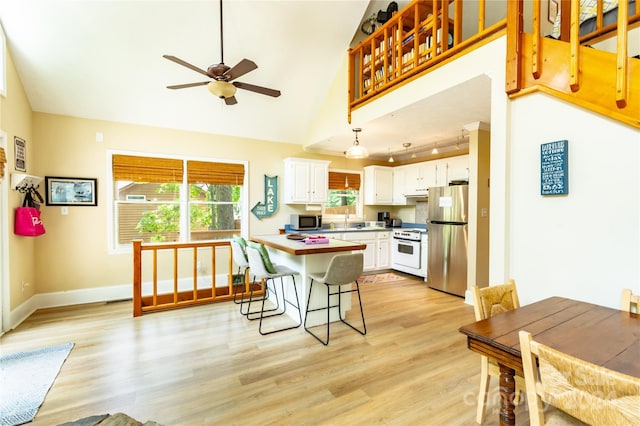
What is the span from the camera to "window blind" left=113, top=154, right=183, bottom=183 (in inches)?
166

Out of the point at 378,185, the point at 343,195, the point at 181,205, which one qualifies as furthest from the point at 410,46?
the point at 181,205

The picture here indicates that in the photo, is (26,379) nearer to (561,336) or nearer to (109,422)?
(109,422)

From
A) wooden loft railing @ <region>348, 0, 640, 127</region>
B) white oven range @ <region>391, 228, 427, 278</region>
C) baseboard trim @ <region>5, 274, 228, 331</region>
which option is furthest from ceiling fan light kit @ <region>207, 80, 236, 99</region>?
white oven range @ <region>391, 228, 427, 278</region>

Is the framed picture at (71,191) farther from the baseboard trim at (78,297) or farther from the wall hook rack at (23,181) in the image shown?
the baseboard trim at (78,297)

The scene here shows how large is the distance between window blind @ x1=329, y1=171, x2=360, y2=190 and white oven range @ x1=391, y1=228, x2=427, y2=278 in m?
1.36

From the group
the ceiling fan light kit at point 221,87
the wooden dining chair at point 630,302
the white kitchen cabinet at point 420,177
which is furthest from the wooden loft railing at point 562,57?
the white kitchen cabinet at point 420,177

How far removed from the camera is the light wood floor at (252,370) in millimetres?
1903

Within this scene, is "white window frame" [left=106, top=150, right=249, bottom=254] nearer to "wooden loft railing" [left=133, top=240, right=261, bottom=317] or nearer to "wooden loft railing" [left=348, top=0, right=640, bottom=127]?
"wooden loft railing" [left=133, top=240, right=261, bottom=317]

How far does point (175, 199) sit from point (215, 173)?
763 millimetres

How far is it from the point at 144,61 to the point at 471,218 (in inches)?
191

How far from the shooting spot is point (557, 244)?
2.13 m

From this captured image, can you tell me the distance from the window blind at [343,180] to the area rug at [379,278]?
1963mm

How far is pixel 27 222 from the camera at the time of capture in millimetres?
3281

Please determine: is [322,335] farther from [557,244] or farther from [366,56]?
[366,56]
